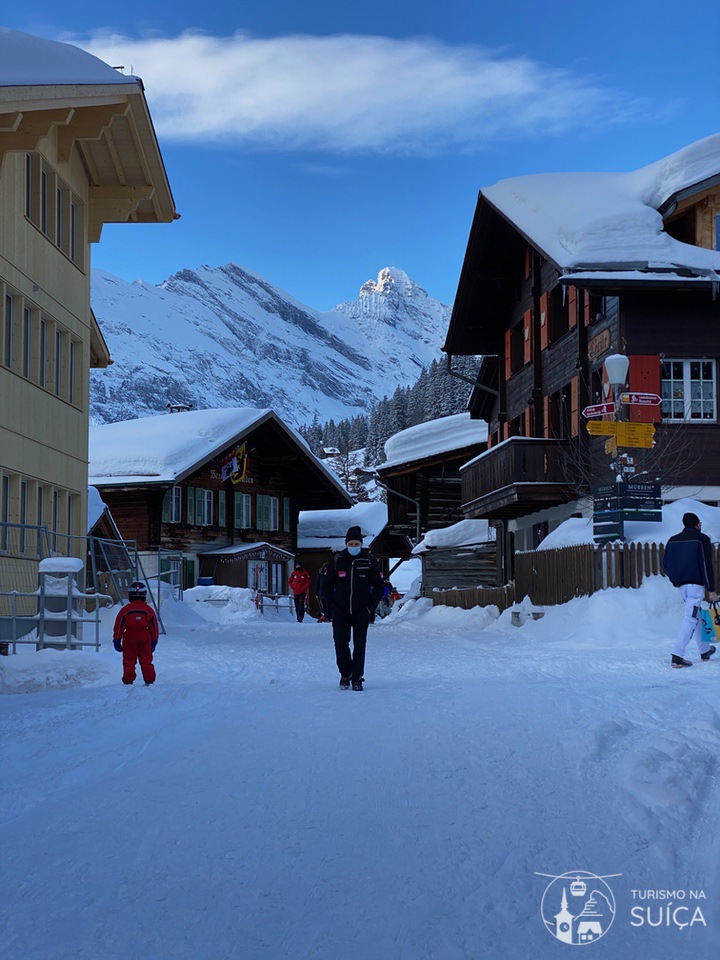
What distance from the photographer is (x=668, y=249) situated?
1014 inches

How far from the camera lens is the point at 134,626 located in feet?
41.1

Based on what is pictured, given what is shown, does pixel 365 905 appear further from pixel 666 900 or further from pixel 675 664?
pixel 675 664

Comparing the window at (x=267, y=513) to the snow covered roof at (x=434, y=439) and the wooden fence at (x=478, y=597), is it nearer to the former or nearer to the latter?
the snow covered roof at (x=434, y=439)

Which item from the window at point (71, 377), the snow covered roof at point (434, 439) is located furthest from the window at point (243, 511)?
the window at point (71, 377)

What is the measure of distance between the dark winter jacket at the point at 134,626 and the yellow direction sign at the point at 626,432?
893 cm

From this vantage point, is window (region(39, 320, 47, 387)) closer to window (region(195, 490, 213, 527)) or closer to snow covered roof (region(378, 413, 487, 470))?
snow covered roof (region(378, 413, 487, 470))

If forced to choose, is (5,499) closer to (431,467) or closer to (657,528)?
(657,528)

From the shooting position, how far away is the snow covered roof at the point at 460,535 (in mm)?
42281

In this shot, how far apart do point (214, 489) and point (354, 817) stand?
A: 44639 mm

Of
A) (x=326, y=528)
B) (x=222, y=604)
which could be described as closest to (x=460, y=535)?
(x=222, y=604)

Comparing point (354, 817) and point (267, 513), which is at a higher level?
point (267, 513)

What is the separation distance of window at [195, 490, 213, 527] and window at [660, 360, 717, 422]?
87.5 ft

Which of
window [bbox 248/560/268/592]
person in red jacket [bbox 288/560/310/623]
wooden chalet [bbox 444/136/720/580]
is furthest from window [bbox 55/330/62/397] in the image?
window [bbox 248/560/268/592]

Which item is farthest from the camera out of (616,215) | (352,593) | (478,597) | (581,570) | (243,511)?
(243,511)
